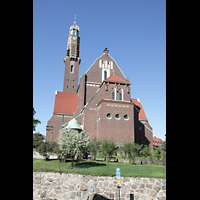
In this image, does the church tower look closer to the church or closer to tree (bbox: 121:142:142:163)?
the church

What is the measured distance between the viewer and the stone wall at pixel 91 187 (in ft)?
51.0

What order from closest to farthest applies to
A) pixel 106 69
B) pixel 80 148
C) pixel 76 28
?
pixel 80 148
pixel 106 69
pixel 76 28

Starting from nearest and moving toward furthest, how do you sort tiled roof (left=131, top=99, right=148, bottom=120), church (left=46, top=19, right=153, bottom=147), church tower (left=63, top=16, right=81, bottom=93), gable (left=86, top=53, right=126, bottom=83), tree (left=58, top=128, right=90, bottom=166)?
tree (left=58, top=128, right=90, bottom=166) < church (left=46, top=19, right=153, bottom=147) < gable (left=86, top=53, right=126, bottom=83) < tiled roof (left=131, top=99, right=148, bottom=120) < church tower (left=63, top=16, right=81, bottom=93)

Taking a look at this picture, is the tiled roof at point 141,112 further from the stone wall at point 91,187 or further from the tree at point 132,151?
the stone wall at point 91,187

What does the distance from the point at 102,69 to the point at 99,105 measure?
1142cm

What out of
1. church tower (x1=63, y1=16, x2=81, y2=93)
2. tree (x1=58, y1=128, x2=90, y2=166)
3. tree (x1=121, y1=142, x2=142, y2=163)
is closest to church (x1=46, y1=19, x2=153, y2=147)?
church tower (x1=63, y1=16, x2=81, y2=93)

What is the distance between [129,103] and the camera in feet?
114

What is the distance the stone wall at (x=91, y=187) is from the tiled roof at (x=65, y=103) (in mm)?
29640

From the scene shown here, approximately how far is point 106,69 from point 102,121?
1526 centimetres

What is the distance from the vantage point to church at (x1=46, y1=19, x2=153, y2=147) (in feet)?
111

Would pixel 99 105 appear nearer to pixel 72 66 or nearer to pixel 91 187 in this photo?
pixel 91 187
